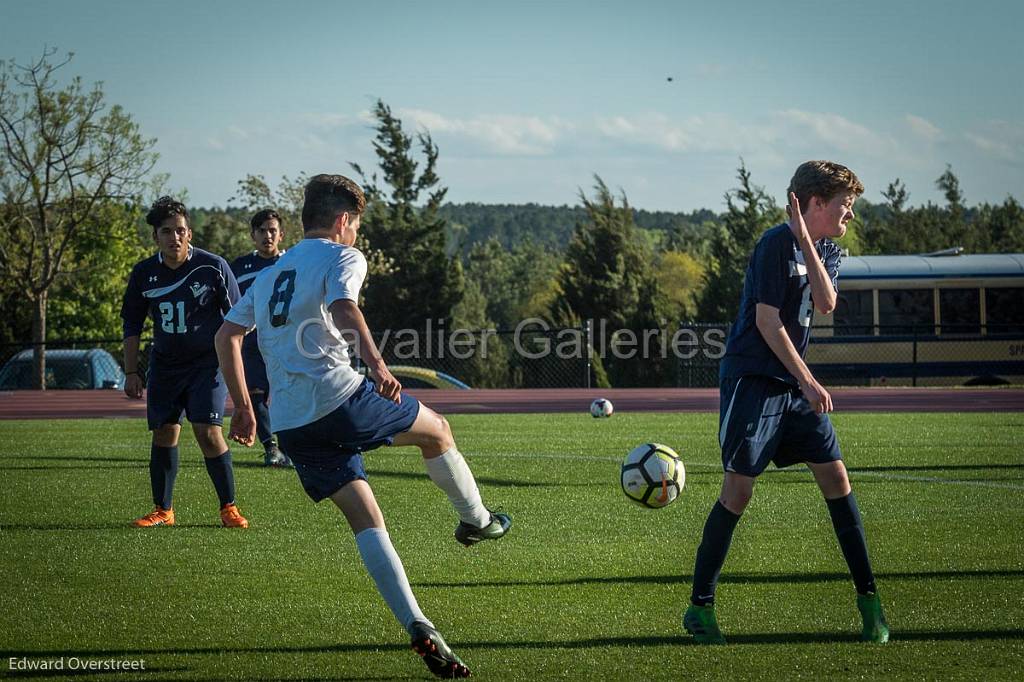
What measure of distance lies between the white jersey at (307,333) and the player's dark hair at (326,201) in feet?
0.32

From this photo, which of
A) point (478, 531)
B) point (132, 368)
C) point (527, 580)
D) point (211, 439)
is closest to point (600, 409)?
point (132, 368)

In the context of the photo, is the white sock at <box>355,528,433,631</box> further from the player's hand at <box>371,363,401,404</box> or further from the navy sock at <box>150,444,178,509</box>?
the navy sock at <box>150,444,178,509</box>

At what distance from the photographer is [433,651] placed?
13.6ft

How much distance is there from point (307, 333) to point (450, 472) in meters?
0.90

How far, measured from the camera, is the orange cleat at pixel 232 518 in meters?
7.91

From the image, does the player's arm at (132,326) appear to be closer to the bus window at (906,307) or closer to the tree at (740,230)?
the bus window at (906,307)

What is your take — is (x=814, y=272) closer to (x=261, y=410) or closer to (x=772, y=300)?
(x=772, y=300)

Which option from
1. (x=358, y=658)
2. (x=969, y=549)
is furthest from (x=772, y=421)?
(x=969, y=549)

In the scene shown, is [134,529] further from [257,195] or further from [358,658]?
[257,195]

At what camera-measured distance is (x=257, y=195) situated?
4159 cm

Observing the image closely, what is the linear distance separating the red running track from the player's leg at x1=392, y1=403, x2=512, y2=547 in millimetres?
15291

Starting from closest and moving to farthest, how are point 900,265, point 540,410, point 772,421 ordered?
1. point 772,421
2. point 540,410
3. point 900,265

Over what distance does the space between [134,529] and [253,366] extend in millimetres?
3211

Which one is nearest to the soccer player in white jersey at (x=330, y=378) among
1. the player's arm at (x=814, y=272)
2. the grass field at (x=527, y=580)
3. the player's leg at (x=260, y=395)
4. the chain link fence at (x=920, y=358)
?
the grass field at (x=527, y=580)
